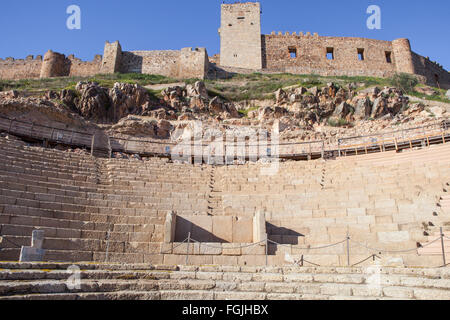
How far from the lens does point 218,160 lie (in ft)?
61.2

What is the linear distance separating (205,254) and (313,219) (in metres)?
3.12

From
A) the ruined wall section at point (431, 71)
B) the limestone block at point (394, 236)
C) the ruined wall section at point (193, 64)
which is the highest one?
the ruined wall section at point (431, 71)

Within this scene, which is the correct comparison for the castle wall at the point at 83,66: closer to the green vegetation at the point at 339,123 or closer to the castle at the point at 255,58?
the castle at the point at 255,58

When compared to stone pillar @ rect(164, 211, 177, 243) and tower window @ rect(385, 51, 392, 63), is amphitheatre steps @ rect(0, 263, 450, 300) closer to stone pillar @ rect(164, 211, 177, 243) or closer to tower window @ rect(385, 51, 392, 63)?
stone pillar @ rect(164, 211, 177, 243)

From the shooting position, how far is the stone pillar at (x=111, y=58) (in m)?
39.6

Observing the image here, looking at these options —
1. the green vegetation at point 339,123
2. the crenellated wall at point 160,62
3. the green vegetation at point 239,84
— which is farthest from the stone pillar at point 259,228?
the crenellated wall at point 160,62

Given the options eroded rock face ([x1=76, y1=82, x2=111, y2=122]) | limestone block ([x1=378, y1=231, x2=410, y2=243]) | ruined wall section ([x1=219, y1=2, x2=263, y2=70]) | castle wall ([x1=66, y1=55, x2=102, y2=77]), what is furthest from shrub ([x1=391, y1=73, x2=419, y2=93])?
castle wall ([x1=66, y1=55, x2=102, y2=77])

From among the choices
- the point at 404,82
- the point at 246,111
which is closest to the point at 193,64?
the point at 246,111

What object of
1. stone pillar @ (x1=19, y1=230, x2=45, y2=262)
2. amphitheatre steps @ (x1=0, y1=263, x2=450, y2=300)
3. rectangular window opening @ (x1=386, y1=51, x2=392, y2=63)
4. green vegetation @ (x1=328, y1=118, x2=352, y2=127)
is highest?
rectangular window opening @ (x1=386, y1=51, x2=392, y2=63)

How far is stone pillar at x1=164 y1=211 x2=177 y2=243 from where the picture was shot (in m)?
8.19

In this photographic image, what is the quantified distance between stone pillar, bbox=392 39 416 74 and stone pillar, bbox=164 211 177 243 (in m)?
42.3

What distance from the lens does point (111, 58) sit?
4019 centimetres

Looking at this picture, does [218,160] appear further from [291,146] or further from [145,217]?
[145,217]

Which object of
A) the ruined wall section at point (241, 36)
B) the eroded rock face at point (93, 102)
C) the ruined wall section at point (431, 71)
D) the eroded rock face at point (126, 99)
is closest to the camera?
the eroded rock face at point (93, 102)
